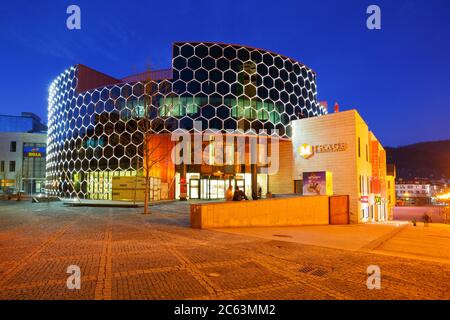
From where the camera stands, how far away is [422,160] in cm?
16000

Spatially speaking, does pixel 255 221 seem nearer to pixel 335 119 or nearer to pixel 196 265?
pixel 196 265

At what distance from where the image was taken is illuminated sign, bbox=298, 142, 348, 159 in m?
19.1

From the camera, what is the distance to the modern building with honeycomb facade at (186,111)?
26391mm

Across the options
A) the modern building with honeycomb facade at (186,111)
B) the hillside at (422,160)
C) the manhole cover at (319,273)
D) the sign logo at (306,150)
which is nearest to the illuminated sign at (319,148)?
the sign logo at (306,150)

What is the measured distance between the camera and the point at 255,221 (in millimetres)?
11547

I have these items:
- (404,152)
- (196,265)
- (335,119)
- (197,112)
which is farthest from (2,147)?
(404,152)

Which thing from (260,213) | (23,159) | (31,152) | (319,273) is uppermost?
(31,152)

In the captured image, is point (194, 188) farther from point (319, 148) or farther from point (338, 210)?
point (338, 210)

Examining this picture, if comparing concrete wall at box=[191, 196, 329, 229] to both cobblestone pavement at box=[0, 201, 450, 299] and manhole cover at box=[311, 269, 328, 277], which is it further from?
manhole cover at box=[311, 269, 328, 277]

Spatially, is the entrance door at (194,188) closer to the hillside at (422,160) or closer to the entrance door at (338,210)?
the entrance door at (338,210)

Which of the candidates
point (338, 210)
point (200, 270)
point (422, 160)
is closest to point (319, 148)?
point (338, 210)

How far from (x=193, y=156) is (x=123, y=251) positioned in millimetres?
21630

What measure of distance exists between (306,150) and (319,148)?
94 centimetres

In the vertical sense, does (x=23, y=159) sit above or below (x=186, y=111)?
below
